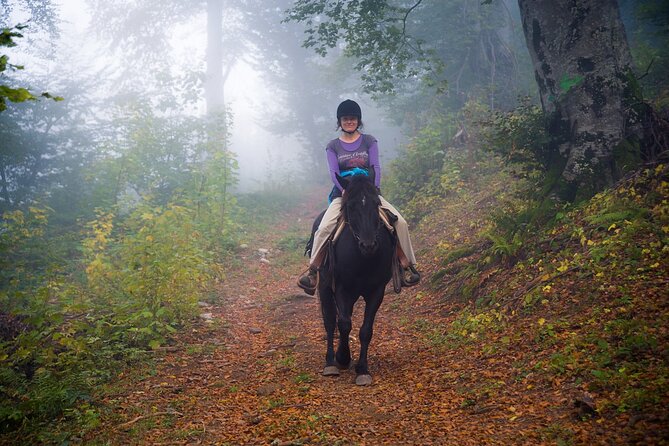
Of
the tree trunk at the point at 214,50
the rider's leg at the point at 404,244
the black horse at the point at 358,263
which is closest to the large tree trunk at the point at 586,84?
the rider's leg at the point at 404,244

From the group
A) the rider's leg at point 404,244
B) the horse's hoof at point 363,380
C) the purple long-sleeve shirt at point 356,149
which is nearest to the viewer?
the horse's hoof at point 363,380

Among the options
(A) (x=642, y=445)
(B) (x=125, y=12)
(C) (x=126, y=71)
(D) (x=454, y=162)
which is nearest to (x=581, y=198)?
(A) (x=642, y=445)

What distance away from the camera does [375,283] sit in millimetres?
5879

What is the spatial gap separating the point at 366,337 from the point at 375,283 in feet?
2.43

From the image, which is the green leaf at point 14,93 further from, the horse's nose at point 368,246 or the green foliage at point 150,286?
the green foliage at point 150,286

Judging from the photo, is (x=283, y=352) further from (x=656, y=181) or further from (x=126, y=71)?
(x=126, y=71)

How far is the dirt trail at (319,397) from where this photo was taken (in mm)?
4023

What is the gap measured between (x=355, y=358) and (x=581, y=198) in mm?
4782

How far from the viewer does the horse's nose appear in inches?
209

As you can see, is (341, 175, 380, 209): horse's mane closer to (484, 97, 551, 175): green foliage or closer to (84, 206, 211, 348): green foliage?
→ (84, 206, 211, 348): green foliage

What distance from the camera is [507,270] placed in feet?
24.7

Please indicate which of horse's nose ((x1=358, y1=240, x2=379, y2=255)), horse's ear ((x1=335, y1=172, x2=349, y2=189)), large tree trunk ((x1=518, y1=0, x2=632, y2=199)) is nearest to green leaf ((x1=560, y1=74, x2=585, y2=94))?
large tree trunk ((x1=518, y1=0, x2=632, y2=199))

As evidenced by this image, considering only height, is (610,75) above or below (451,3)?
below

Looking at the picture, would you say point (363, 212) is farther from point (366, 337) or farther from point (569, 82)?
point (569, 82)
